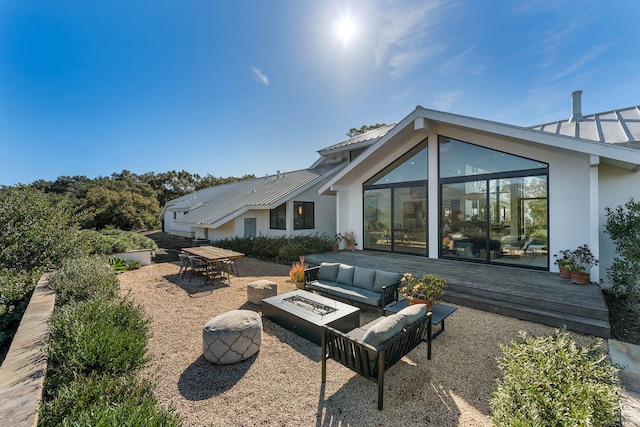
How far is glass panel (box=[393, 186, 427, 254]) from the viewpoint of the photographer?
9.19 metres

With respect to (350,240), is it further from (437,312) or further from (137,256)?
(137,256)

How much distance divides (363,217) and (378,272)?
18.1ft

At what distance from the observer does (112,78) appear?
34.2 feet

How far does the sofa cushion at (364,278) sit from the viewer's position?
18.3 feet

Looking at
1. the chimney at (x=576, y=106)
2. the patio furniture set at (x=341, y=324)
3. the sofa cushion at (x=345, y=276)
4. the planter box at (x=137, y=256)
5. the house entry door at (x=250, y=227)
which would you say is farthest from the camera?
the house entry door at (x=250, y=227)

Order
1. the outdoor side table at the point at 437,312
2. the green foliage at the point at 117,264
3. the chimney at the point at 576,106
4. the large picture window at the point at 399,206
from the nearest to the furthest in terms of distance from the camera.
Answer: the outdoor side table at the point at 437,312, the chimney at the point at 576,106, the green foliage at the point at 117,264, the large picture window at the point at 399,206

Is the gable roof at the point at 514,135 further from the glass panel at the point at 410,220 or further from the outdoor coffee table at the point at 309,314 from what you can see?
the outdoor coffee table at the point at 309,314

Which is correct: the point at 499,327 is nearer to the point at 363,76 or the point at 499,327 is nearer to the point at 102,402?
the point at 102,402

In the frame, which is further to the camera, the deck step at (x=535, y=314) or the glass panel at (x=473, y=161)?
the glass panel at (x=473, y=161)

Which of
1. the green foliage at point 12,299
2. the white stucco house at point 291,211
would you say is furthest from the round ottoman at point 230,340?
the white stucco house at point 291,211

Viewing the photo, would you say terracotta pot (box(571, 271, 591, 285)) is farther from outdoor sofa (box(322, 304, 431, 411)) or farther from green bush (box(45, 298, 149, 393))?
green bush (box(45, 298, 149, 393))

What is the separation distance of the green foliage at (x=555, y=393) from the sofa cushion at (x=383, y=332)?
108 centimetres

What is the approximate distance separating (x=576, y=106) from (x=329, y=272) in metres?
10.6

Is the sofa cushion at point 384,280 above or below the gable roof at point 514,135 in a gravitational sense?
below
